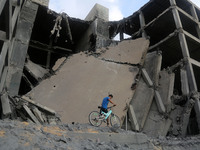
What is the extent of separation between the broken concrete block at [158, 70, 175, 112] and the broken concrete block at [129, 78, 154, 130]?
0.53 meters

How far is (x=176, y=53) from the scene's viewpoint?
1274cm

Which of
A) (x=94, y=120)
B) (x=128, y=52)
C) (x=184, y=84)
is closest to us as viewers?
(x=94, y=120)

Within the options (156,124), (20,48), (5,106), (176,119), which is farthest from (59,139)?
(20,48)

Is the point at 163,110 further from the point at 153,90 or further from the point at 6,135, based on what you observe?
the point at 6,135

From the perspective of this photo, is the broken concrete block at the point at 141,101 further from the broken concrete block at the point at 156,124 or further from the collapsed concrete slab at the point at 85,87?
the collapsed concrete slab at the point at 85,87

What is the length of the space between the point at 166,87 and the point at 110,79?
261 centimetres

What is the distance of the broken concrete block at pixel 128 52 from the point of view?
10.0 metres

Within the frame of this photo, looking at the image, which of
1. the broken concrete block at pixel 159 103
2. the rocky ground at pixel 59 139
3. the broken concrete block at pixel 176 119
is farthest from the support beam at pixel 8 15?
the broken concrete block at pixel 176 119

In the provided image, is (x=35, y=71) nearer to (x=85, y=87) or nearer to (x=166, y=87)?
(x=85, y=87)

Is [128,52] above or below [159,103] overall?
above

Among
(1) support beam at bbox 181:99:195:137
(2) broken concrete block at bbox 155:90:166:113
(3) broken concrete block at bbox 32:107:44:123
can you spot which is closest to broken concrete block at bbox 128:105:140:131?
(2) broken concrete block at bbox 155:90:166:113

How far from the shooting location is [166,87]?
9180 mm

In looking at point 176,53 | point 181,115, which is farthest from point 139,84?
point 176,53

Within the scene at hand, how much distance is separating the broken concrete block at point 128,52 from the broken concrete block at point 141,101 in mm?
1362
